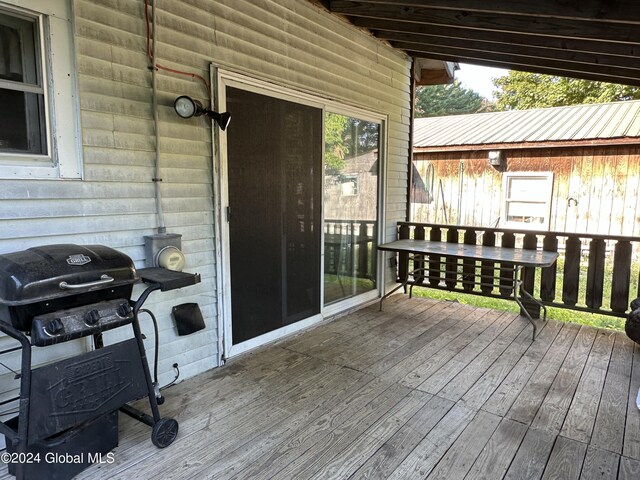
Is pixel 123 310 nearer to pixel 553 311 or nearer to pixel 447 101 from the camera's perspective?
pixel 553 311

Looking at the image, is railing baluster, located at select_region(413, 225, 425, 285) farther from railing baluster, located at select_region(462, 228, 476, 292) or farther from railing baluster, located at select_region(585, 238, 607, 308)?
railing baluster, located at select_region(585, 238, 607, 308)

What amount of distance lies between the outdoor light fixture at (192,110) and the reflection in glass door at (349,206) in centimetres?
131

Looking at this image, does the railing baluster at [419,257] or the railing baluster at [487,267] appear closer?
the railing baluster at [487,267]

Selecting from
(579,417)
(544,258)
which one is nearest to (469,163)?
(544,258)

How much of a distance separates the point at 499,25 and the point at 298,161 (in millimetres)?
1788

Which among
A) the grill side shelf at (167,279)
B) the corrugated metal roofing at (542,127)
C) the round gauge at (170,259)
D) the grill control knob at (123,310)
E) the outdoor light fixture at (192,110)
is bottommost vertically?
the grill control knob at (123,310)

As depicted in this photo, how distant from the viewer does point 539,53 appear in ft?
11.6

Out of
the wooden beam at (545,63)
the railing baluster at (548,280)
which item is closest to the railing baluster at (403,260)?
the railing baluster at (548,280)

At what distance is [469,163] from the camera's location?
8.52m

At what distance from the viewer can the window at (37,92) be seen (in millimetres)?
1950

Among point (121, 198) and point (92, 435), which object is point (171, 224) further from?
point (92, 435)

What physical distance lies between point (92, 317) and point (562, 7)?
291 centimetres

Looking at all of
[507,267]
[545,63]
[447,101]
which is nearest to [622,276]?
[507,267]

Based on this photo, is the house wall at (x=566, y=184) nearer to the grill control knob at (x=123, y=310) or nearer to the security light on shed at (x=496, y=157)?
the security light on shed at (x=496, y=157)
